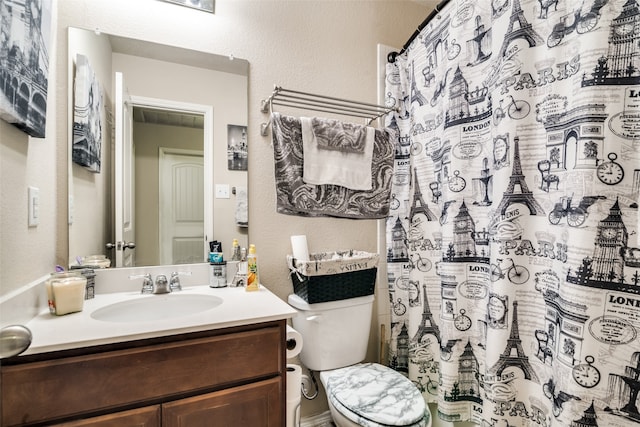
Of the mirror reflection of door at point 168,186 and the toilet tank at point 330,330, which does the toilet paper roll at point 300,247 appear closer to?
the toilet tank at point 330,330

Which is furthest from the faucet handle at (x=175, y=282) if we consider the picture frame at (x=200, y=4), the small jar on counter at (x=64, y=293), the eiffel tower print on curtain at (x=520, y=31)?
the eiffel tower print on curtain at (x=520, y=31)

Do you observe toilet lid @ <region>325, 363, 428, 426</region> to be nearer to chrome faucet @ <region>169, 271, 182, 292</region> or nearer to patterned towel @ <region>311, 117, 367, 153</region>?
chrome faucet @ <region>169, 271, 182, 292</region>

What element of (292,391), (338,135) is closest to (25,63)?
(338,135)

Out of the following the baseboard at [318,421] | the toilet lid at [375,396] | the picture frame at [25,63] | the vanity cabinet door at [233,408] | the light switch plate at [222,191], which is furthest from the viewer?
the baseboard at [318,421]

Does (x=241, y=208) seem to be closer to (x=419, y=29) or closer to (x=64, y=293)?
(x=64, y=293)

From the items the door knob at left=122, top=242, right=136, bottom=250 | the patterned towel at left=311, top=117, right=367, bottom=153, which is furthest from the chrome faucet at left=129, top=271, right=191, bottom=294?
the patterned towel at left=311, top=117, right=367, bottom=153

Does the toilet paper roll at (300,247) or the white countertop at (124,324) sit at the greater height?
the toilet paper roll at (300,247)

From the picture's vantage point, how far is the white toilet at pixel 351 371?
1118 mm

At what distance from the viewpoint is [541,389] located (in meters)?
0.94

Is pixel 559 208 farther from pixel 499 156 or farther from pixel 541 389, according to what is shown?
A: pixel 541 389

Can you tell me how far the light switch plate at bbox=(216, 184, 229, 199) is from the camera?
1435 mm

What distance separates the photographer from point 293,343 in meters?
1.16

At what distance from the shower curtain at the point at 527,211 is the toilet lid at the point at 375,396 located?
0.16m

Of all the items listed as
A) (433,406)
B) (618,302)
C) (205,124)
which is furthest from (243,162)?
(433,406)
